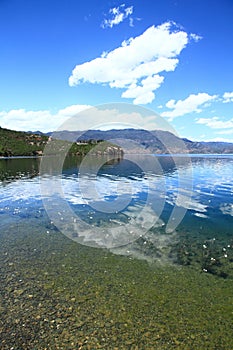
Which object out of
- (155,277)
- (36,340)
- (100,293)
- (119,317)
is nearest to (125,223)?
(155,277)

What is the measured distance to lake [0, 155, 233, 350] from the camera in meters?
10.3

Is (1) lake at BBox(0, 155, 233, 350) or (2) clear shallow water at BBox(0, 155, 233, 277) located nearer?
(1) lake at BBox(0, 155, 233, 350)

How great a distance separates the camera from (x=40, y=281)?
14266 mm

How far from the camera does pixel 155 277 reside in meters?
15.1

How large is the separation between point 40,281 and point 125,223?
44.8ft

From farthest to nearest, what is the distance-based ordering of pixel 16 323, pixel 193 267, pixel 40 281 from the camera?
1. pixel 193 267
2. pixel 40 281
3. pixel 16 323

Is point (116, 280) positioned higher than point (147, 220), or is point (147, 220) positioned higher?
point (147, 220)

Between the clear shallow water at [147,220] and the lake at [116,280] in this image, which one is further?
the clear shallow water at [147,220]

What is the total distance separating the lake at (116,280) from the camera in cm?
1028

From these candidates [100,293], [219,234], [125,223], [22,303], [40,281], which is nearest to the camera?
[22,303]

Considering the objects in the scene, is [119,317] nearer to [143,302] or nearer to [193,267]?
[143,302]

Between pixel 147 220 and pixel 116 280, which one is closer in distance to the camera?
pixel 116 280

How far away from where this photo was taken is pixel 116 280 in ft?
48.1

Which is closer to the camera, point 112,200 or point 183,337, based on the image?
point 183,337
